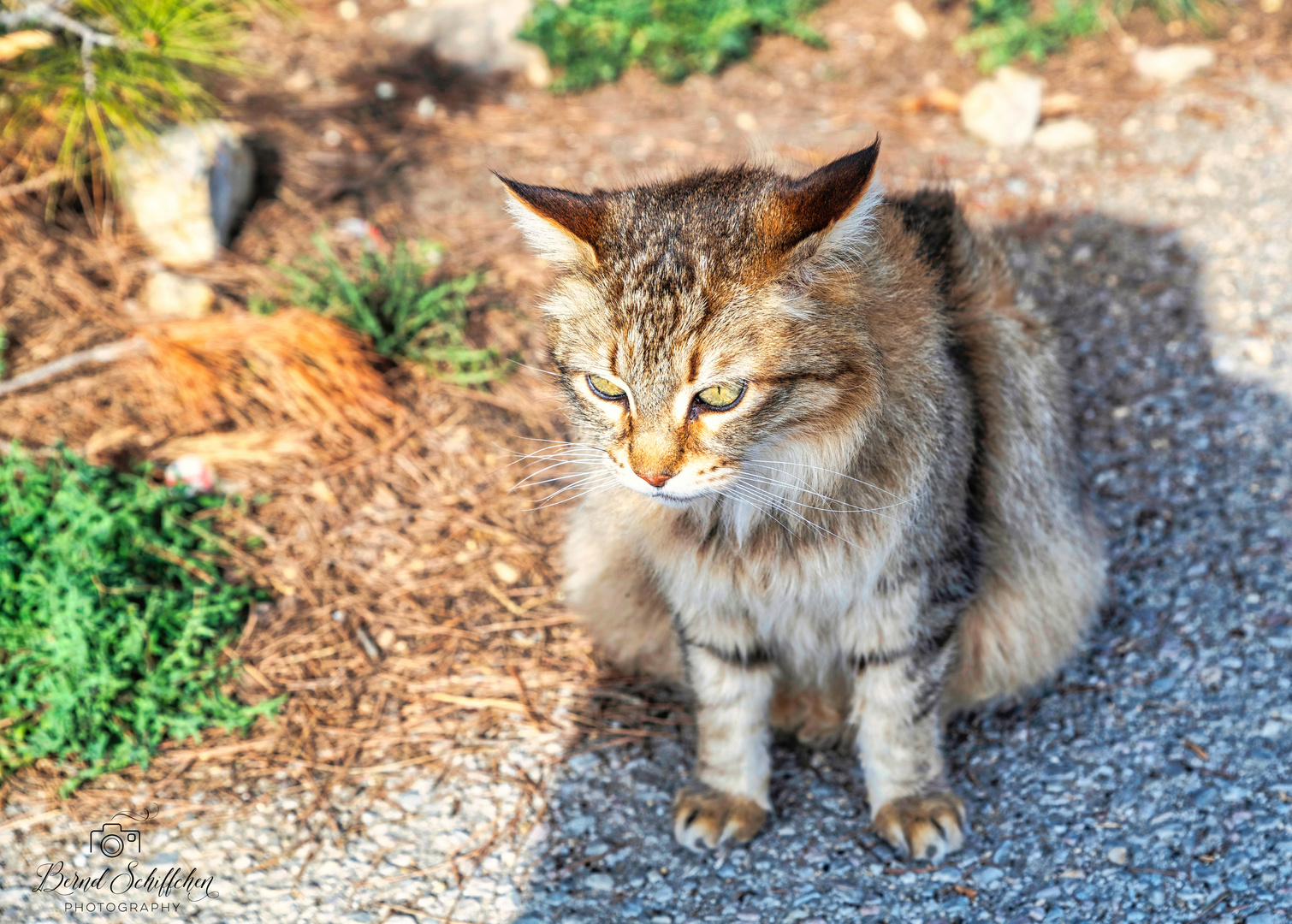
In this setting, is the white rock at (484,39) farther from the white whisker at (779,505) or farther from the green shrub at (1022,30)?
the white whisker at (779,505)

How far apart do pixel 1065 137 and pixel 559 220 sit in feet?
12.8

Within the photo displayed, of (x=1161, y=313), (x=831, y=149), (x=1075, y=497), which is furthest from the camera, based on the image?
(x=831, y=149)

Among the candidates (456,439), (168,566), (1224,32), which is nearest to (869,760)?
(456,439)

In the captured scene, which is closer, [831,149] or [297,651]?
[297,651]

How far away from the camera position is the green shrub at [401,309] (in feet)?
12.5

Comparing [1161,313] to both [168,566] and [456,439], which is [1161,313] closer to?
[456,439]

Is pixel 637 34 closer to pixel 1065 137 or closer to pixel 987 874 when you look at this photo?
pixel 1065 137

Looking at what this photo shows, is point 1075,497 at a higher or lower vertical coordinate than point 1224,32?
lower

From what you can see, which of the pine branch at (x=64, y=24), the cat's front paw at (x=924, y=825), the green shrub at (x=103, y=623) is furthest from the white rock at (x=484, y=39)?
the cat's front paw at (x=924, y=825)

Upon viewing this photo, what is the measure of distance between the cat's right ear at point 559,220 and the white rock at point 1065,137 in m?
3.69

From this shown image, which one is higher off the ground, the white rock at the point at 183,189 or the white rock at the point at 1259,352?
the white rock at the point at 183,189

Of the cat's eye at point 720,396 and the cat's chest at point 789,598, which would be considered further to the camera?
the cat's chest at point 789,598

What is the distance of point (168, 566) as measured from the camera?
10.4 feet

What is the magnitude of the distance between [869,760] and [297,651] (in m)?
1.78
